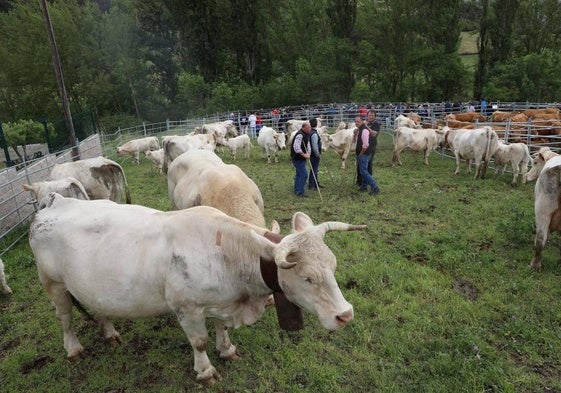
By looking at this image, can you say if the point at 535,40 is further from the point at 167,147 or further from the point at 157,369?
the point at 157,369

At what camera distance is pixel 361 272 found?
551cm

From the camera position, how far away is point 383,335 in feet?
13.9

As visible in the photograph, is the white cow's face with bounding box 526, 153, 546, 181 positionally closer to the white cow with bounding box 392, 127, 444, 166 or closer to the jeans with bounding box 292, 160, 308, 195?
the jeans with bounding box 292, 160, 308, 195

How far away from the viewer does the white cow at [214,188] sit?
4.60m

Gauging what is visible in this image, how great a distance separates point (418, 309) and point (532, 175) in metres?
5.11

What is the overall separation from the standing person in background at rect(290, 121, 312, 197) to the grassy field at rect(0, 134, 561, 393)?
315cm

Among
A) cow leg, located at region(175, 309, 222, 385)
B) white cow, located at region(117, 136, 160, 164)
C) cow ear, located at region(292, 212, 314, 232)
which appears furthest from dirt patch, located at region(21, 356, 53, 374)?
white cow, located at region(117, 136, 160, 164)

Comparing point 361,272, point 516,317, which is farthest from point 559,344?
point 361,272

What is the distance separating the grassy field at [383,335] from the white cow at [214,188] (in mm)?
1384

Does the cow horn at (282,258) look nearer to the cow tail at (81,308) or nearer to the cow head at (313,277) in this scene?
the cow head at (313,277)

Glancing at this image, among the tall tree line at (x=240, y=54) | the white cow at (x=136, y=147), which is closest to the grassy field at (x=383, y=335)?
the white cow at (x=136, y=147)

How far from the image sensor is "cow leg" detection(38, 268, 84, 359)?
398cm

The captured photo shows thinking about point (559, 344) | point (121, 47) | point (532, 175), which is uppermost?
point (121, 47)

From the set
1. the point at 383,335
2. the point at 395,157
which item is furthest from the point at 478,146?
the point at 383,335
